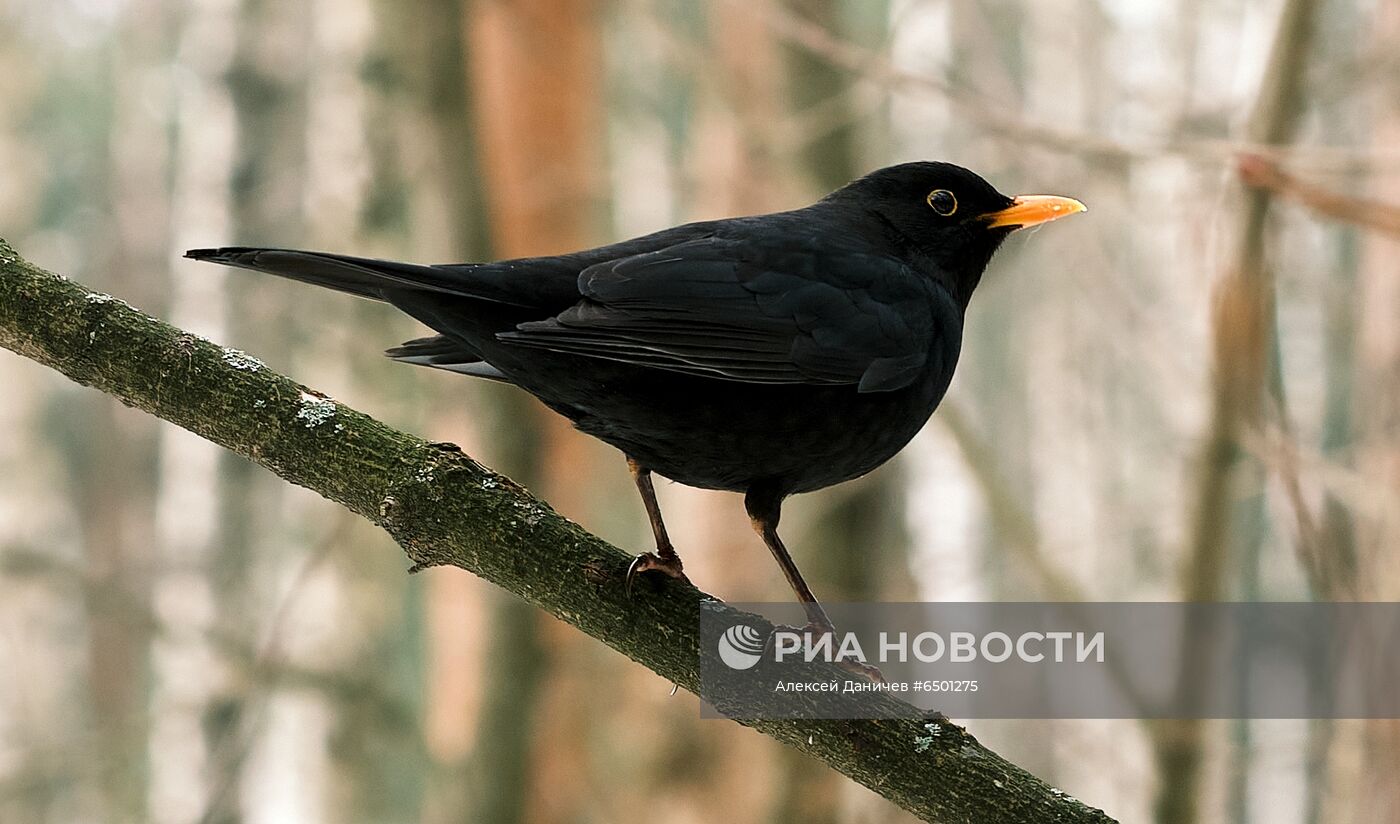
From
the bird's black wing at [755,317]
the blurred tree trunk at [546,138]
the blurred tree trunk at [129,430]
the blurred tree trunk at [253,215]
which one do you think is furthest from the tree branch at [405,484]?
the blurred tree trunk at [129,430]

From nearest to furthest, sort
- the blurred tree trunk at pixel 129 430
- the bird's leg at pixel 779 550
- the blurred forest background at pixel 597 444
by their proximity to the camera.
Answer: the bird's leg at pixel 779 550 → the blurred forest background at pixel 597 444 → the blurred tree trunk at pixel 129 430

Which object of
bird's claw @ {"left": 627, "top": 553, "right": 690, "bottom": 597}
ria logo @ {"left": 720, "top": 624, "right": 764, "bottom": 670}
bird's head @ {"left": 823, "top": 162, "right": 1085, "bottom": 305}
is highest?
bird's head @ {"left": 823, "top": 162, "right": 1085, "bottom": 305}

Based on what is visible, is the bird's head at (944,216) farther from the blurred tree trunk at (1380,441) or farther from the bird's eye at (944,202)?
the blurred tree trunk at (1380,441)

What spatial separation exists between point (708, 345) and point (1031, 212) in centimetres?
125

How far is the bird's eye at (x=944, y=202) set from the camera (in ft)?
12.2

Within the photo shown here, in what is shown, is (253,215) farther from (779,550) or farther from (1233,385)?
(779,550)

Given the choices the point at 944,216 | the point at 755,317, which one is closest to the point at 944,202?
the point at 944,216

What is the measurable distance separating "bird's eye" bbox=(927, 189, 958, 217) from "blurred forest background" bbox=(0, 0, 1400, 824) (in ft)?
2.44

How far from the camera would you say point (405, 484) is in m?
2.54

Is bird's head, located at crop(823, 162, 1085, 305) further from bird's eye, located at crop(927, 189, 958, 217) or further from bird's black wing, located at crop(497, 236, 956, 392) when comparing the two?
bird's black wing, located at crop(497, 236, 956, 392)

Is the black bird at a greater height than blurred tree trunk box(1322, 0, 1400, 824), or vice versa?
blurred tree trunk box(1322, 0, 1400, 824)

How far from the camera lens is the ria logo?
97.9 inches

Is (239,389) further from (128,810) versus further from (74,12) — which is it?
(74,12)

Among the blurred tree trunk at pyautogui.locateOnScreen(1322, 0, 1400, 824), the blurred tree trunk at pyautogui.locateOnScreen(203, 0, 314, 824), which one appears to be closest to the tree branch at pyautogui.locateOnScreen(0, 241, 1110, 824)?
the blurred tree trunk at pyautogui.locateOnScreen(1322, 0, 1400, 824)
